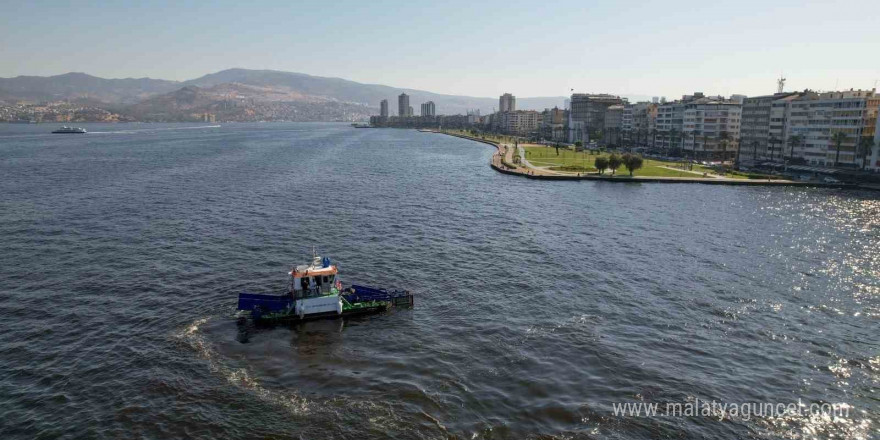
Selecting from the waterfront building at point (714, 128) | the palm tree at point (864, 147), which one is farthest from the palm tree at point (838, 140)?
the waterfront building at point (714, 128)

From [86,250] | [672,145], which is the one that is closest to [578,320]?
[86,250]

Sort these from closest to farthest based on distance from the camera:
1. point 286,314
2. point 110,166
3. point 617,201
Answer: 1. point 286,314
2. point 617,201
3. point 110,166

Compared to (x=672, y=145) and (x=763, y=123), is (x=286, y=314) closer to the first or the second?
(x=763, y=123)

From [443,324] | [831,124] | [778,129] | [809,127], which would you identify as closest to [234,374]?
[443,324]

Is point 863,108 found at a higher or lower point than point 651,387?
higher

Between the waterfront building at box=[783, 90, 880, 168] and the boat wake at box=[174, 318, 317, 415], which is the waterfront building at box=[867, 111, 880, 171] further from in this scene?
the boat wake at box=[174, 318, 317, 415]

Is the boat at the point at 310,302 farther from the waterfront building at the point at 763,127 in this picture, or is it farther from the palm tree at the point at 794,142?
the waterfront building at the point at 763,127

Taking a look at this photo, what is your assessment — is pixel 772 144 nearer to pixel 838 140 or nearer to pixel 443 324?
pixel 838 140

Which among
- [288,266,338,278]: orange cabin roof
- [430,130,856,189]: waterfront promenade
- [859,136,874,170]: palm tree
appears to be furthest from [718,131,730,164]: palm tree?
[288,266,338,278]: orange cabin roof
